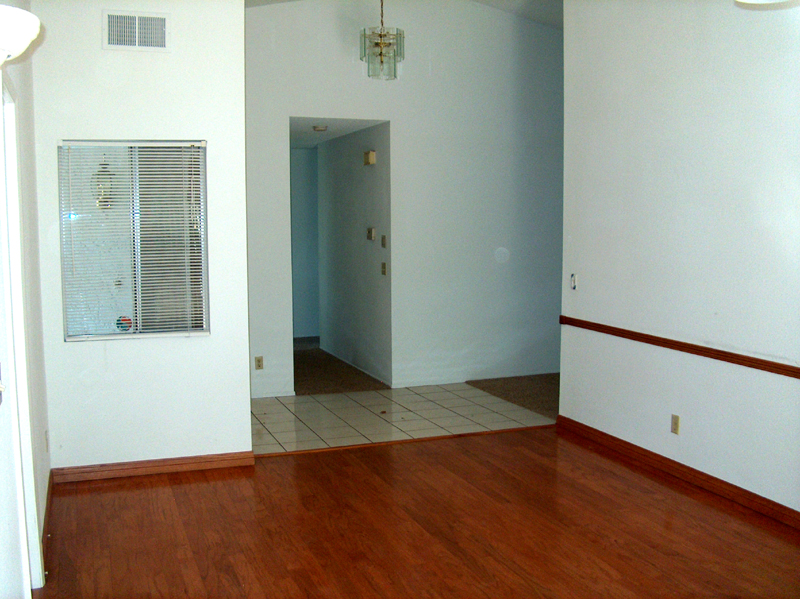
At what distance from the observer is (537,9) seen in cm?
616

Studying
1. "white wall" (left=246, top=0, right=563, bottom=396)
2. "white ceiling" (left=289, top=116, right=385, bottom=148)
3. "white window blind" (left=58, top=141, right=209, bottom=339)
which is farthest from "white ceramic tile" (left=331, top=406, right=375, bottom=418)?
"white ceiling" (left=289, top=116, right=385, bottom=148)

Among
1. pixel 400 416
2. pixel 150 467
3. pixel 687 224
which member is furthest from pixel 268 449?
pixel 687 224

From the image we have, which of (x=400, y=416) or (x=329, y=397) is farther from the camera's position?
(x=329, y=397)

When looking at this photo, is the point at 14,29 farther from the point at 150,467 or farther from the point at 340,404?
the point at 340,404

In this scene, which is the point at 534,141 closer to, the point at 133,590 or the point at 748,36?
the point at 748,36

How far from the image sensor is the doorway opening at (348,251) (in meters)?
6.36

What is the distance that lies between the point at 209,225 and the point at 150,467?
1.40m

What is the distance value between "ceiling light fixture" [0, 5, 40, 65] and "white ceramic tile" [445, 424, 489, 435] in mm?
3623

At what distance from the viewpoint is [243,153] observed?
4.15 metres

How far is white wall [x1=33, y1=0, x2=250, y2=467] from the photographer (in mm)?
3863

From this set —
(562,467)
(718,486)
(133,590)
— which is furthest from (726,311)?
(133,590)

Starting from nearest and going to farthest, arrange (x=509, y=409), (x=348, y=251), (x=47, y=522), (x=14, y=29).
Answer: (x=14, y=29), (x=47, y=522), (x=509, y=409), (x=348, y=251)

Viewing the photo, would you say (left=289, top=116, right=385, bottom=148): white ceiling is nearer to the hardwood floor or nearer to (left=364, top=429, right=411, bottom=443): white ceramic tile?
(left=364, top=429, right=411, bottom=443): white ceramic tile

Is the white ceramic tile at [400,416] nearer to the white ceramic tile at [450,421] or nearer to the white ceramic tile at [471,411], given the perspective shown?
the white ceramic tile at [450,421]
